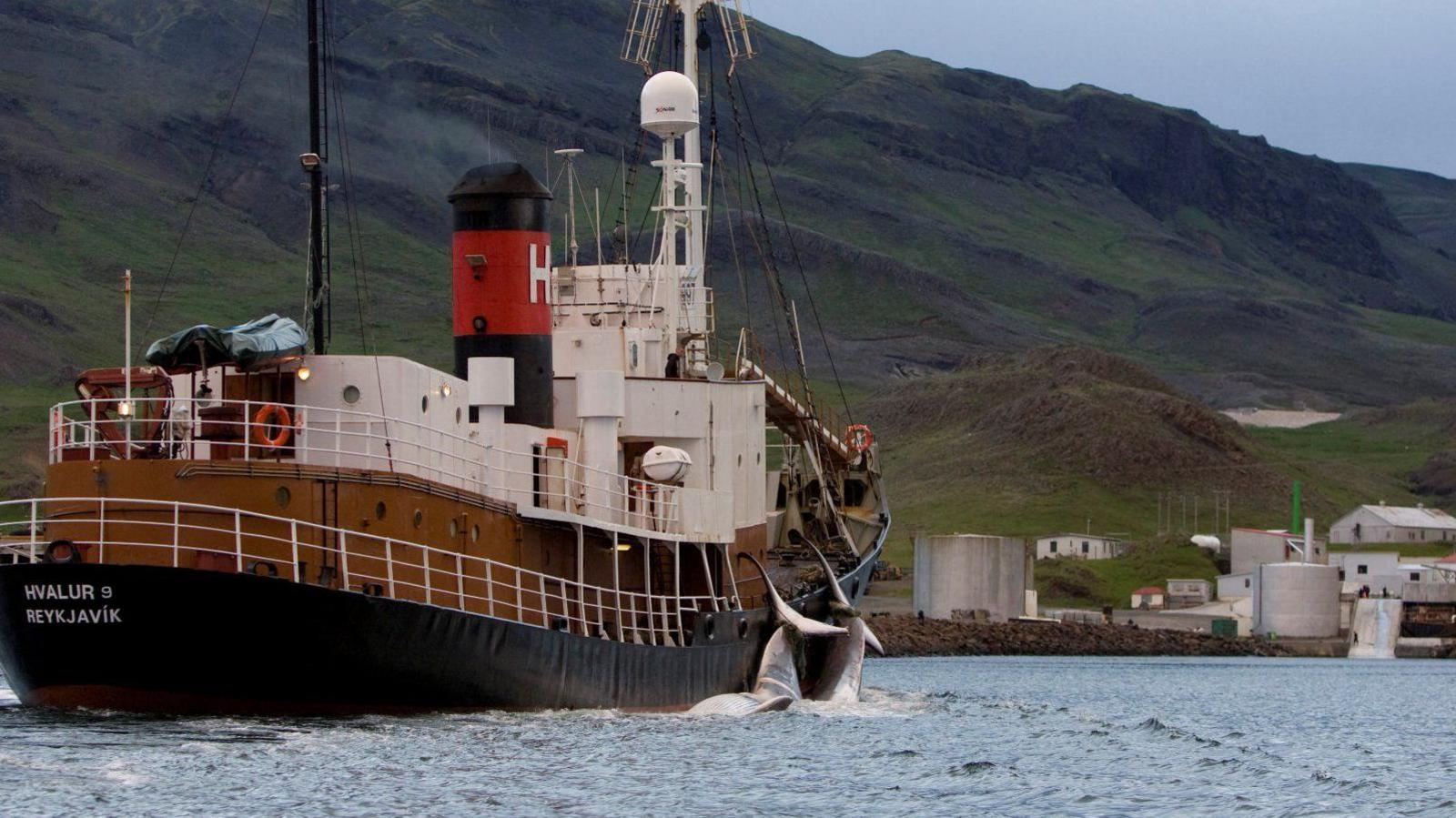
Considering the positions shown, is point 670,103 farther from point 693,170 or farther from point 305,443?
point 305,443

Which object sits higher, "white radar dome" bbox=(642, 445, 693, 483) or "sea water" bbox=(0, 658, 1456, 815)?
"white radar dome" bbox=(642, 445, 693, 483)

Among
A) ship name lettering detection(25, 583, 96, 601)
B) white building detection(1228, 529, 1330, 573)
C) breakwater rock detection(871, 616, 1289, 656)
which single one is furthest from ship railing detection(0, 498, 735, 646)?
white building detection(1228, 529, 1330, 573)

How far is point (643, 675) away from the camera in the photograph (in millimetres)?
33000

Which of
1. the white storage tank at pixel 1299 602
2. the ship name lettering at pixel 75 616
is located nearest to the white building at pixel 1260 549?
the white storage tank at pixel 1299 602

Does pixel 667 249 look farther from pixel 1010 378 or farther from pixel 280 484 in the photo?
pixel 1010 378

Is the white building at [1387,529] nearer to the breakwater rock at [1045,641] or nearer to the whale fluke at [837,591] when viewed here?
the breakwater rock at [1045,641]

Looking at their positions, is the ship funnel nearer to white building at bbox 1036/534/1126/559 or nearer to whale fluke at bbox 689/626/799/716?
whale fluke at bbox 689/626/799/716

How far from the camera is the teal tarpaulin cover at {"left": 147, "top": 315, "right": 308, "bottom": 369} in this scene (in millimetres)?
28141

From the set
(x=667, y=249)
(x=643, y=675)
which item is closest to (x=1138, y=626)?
(x=667, y=249)

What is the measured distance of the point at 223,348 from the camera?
28.2m

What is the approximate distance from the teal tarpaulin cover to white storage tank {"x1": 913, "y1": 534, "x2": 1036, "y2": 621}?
75344 mm

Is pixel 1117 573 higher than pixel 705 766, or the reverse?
pixel 1117 573

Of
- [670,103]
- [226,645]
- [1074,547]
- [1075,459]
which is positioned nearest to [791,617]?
[670,103]

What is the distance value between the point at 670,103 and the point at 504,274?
390 inches
